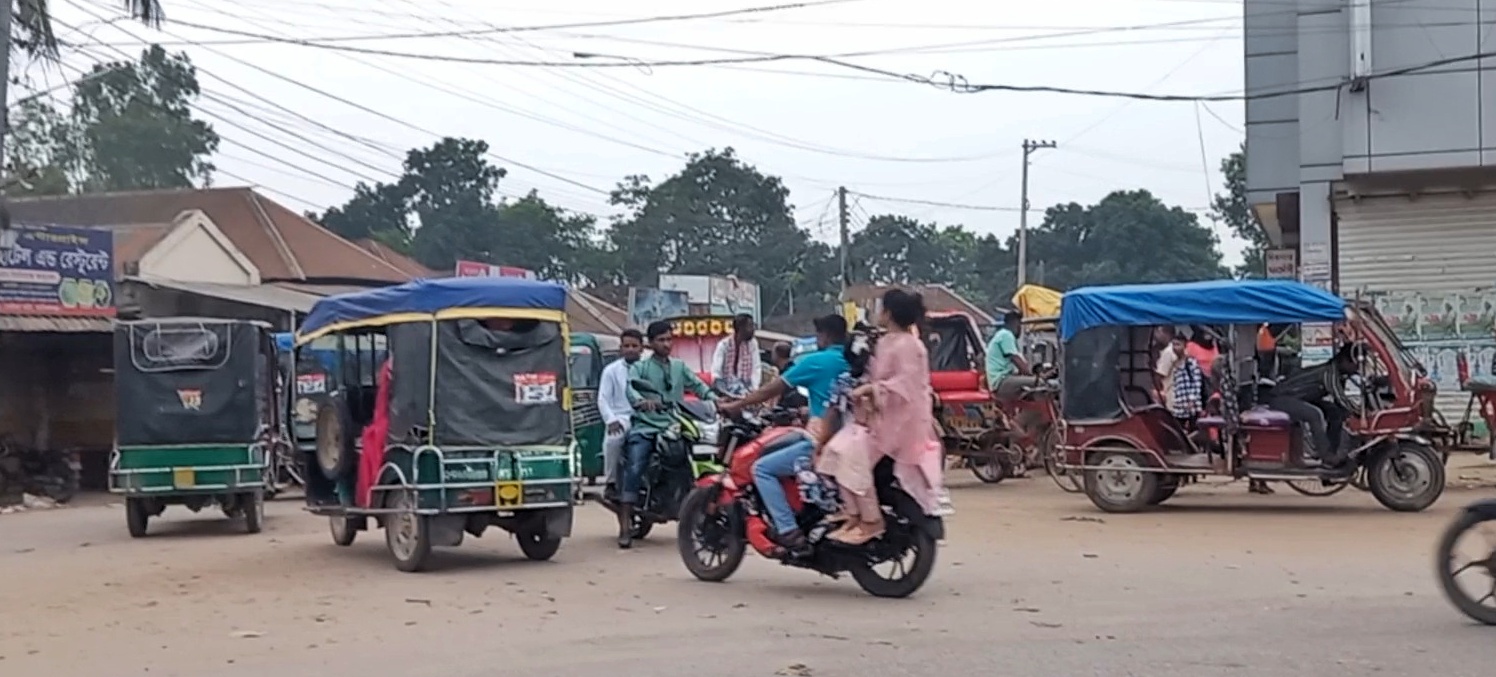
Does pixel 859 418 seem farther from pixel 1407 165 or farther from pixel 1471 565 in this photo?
pixel 1407 165

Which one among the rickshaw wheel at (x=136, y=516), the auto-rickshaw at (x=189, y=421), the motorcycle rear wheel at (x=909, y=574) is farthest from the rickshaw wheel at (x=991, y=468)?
the motorcycle rear wheel at (x=909, y=574)

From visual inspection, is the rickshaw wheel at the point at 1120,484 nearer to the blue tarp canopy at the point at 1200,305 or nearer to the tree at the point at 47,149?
the blue tarp canopy at the point at 1200,305

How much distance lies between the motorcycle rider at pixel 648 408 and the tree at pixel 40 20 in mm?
9813

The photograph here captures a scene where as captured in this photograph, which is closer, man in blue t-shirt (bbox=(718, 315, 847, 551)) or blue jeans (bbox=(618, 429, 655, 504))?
man in blue t-shirt (bbox=(718, 315, 847, 551))

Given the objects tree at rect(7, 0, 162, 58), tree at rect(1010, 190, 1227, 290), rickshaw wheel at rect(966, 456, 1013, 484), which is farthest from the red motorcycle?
tree at rect(1010, 190, 1227, 290)

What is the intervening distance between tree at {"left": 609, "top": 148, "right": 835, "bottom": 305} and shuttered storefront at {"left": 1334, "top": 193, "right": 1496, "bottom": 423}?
136 feet

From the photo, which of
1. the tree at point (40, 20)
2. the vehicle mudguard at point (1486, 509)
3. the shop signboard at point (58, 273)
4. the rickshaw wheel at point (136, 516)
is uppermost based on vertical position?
the tree at point (40, 20)

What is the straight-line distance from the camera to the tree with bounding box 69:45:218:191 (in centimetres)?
5300

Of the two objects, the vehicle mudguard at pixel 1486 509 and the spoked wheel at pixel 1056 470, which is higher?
the vehicle mudguard at pixel 1486 509

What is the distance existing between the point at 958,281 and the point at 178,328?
200 ft

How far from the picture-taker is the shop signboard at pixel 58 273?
22391mm

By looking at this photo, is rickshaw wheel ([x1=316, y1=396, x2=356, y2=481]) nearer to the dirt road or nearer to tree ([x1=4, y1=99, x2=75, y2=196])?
the dirt road

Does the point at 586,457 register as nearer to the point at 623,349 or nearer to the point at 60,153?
the point at 623,349

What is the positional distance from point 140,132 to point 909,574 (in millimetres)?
51604
